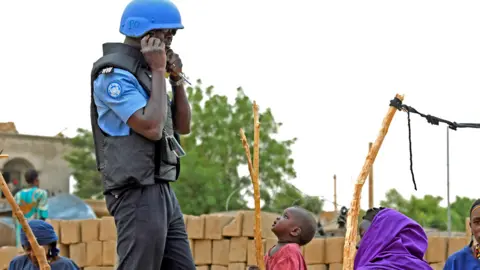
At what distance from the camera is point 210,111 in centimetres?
3950

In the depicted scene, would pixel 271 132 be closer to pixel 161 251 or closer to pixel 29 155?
pixel 29 155

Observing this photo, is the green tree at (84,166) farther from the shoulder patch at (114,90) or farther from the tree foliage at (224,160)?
the shoulder patch at (114,90)

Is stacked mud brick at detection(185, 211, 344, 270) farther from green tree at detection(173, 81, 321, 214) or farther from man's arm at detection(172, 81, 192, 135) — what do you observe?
green tree at detection(173, 81, 321, 214)

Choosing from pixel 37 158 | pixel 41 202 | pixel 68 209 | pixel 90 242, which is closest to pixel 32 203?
pixel 41 202

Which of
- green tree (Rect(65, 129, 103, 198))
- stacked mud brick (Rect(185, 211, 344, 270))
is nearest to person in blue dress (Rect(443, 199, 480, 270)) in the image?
stacked mud brick (Rect(185, 211, 344, 270))

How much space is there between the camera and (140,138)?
16.1ft

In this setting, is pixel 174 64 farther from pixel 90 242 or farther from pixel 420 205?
pixel 420 205

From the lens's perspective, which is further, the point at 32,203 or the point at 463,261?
the point at 32,203

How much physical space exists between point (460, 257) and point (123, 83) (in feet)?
8.85

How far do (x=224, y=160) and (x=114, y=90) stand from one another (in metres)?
34.2

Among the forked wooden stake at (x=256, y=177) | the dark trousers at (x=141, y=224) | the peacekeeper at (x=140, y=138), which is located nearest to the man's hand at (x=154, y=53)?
the peacekeeper at (x=140, y=138)

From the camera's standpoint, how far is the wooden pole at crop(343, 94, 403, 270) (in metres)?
4.98

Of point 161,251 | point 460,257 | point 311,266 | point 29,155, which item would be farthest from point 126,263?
point 29,155

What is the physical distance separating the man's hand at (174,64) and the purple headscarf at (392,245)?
47.8 inches
